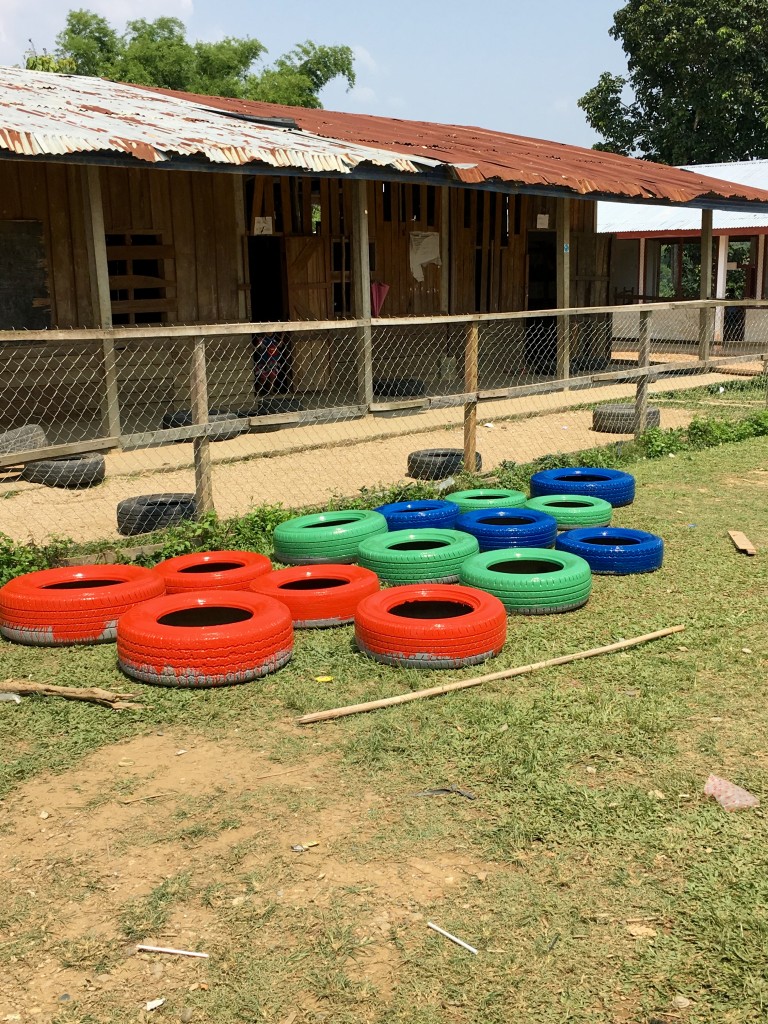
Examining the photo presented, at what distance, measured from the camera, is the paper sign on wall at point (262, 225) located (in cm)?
1477

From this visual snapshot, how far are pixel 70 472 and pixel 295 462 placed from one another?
2392 mm

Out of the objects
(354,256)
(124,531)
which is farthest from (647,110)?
(124,531)

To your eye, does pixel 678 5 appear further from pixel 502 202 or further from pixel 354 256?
pixel 354 256

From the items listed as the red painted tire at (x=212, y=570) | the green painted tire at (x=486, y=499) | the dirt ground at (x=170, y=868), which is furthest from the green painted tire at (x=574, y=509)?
the dirt ground at (x=170, y=868)

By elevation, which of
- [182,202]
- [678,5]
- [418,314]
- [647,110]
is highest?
[678,5]

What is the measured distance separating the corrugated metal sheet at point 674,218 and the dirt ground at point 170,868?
20.5 meters

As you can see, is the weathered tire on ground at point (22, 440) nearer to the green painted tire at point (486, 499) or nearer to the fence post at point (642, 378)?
the green painted tire at point (486, 499)

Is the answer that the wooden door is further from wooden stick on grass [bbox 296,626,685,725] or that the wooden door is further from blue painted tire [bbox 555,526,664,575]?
wooden stick on grass [bbox 296,626,685,725]

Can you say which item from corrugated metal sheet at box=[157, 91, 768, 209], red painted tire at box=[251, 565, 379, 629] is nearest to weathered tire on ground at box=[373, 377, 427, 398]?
corrugated metal sheet at box=[157, 91, 768, 209]

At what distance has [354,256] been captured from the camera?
13.6 metres

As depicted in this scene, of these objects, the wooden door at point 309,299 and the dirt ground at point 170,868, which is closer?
the dirt ground at point 170,868

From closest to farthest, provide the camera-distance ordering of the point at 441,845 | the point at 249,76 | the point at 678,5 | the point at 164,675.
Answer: the point at 441,845, the point at 164,675, the point at 678,5, the point at 249,76

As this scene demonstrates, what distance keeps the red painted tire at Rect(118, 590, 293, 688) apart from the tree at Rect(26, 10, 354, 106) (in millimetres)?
46331

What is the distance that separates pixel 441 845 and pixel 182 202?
11.9m
